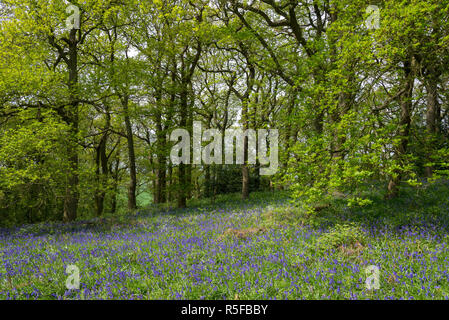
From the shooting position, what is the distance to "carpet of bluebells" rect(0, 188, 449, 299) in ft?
14.2

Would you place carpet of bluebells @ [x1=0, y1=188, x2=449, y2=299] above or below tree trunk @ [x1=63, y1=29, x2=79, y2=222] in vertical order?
below

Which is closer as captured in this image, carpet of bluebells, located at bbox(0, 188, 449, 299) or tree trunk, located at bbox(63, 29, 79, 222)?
carpet of bluebells, located at bbox(0, 188, 449, 299)

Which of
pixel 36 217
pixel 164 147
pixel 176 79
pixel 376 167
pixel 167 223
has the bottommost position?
pixel 36 217

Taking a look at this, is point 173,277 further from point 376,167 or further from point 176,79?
point 176,79

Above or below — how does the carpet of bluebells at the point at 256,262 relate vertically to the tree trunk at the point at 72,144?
below

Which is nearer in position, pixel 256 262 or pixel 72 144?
pixel 256 262

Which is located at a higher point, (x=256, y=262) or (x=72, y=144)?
(x=72, y=144)

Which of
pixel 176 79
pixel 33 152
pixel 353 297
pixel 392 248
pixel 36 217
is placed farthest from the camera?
pixel 36 217

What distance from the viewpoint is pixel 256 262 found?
18.1 ft

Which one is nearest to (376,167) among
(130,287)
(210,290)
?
A: (210,290)

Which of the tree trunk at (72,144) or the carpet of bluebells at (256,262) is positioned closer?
the carpet of bluebells at (256,262)

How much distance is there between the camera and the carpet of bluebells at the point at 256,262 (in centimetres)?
432
